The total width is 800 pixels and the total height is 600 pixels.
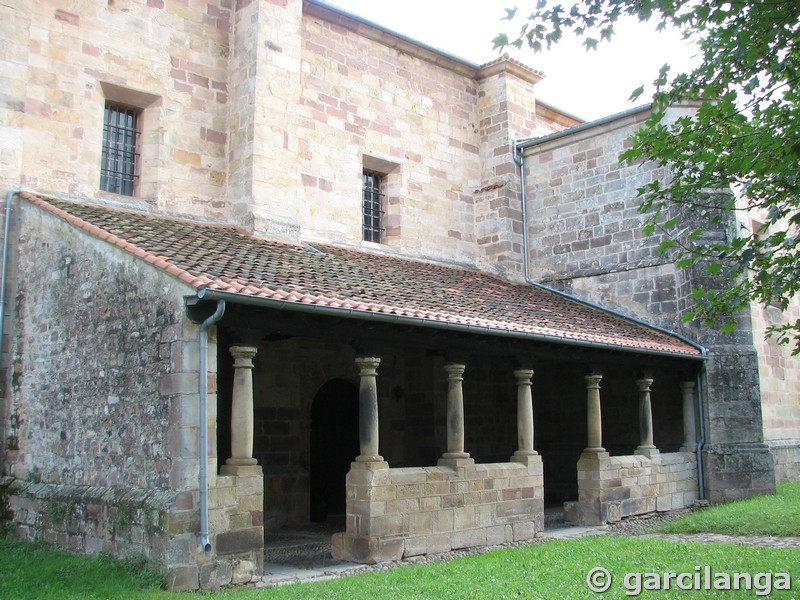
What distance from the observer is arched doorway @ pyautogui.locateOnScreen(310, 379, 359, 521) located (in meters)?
12.4

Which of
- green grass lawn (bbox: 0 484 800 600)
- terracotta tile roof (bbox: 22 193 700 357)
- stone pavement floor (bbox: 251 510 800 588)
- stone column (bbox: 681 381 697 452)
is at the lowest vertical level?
stone pavement floor (bbox: 251 510 800 588)

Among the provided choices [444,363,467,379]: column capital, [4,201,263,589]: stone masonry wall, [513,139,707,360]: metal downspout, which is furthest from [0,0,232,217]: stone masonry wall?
[513,139,707,360]: metal downspout

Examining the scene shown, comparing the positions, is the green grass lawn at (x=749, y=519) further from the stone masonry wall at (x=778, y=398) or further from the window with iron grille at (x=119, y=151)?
the window with iron grille at (x=119, y=151)

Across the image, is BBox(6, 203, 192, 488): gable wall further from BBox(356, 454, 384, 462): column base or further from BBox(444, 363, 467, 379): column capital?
BBox(444, 363, 467, 379): column capital

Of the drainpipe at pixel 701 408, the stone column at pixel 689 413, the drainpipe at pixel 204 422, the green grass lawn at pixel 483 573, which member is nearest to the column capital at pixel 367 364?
the drainpipe at pixel 204 422

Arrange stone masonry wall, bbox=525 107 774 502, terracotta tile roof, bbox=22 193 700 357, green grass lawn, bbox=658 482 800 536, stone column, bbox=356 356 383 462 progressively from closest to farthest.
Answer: terracotta tile roof, bbox=22 193 700 357 < stone column, bbox=356 356 383 462 < green grass lawn, bbox=658 482 800 536 < stone masonry wall, bbox=525 107 774 502

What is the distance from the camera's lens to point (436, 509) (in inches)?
361

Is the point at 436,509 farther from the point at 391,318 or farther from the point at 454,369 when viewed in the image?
the point at 391,318

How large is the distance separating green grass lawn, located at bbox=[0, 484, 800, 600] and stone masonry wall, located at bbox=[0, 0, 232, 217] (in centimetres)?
473

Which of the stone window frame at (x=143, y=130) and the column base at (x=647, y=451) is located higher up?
the stone window frame at (x=143, y=130)

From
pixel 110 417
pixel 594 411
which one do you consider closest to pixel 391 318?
pixel 110 417

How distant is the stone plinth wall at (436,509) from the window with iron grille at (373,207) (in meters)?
5.37

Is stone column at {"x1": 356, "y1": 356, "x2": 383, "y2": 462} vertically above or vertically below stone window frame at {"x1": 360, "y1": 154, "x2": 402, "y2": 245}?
below

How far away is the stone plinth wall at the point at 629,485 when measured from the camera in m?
11.5
